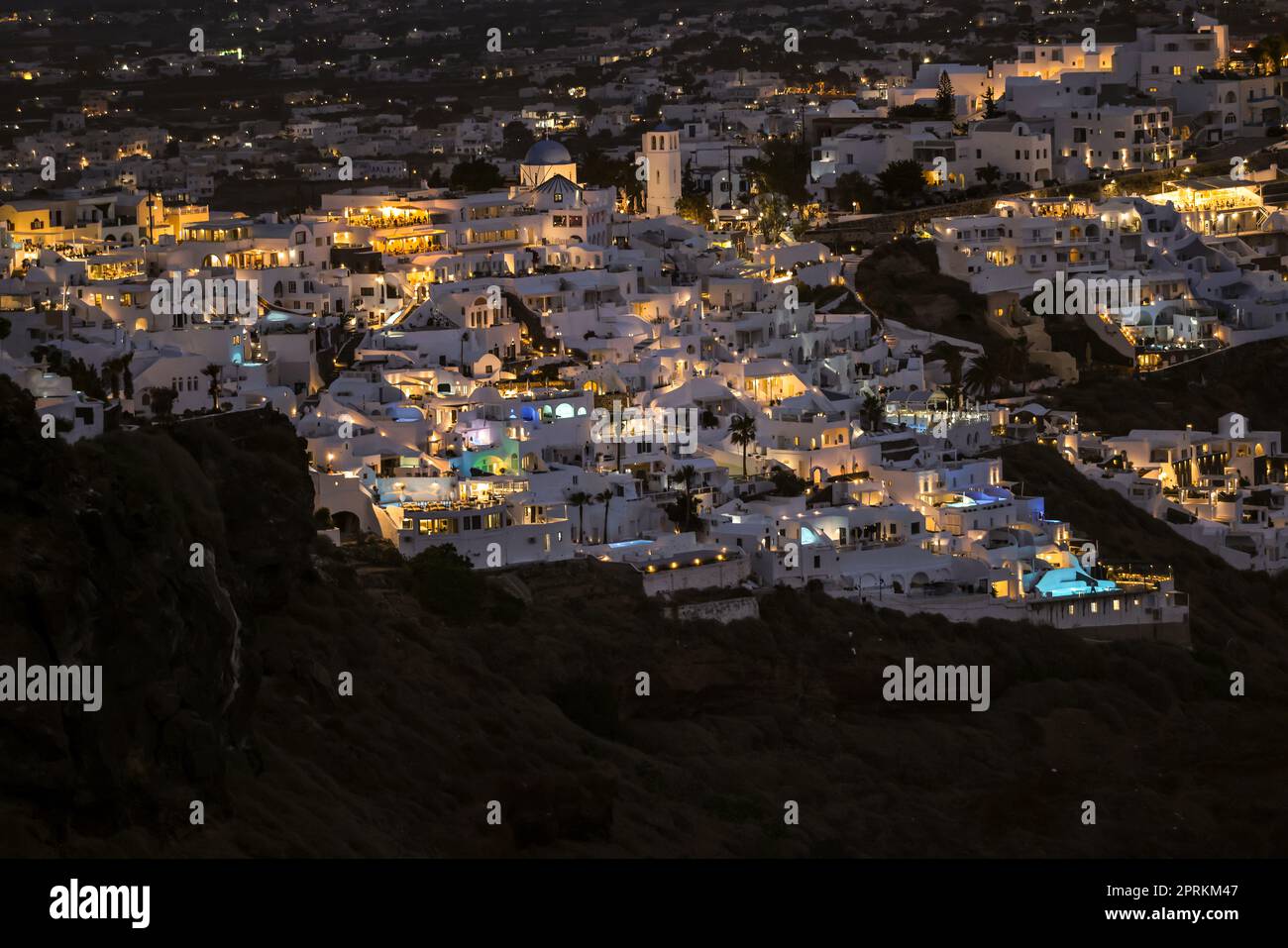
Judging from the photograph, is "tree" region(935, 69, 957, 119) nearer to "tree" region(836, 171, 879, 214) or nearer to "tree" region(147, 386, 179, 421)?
"tree" region(836, 171, 879, 214)

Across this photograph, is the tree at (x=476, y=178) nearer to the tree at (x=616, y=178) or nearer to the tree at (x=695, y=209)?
the tree at (x=616, y=178)

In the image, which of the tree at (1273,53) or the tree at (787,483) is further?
the tree at (1273,53)

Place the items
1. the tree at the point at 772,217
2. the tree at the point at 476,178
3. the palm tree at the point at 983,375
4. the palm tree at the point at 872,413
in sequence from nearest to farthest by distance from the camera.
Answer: the palm tree at the point at 872,413
the palm tree at the point at 983,375
the tree at the point at 772,217
the tree at the point at 476,178

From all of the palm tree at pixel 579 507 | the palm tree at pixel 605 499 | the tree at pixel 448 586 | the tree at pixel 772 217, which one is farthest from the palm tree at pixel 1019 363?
the tree at pixel 448 586

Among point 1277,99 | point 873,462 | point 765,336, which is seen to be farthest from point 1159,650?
point 1277,99

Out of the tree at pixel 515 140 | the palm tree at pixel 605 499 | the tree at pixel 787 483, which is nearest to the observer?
the palm tree at pixel 605 499

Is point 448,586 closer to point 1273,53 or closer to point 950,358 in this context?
point 950,358

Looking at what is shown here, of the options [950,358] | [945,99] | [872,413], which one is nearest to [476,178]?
[945,99]
